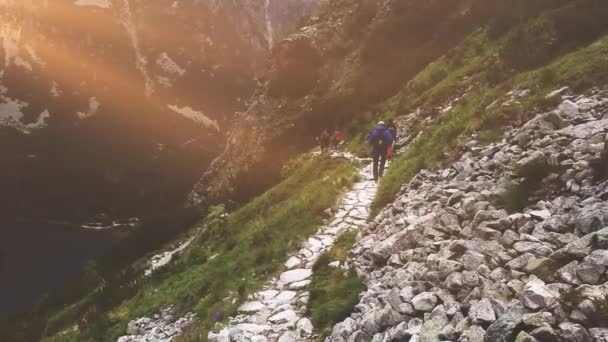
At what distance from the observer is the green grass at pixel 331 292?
9.11 m

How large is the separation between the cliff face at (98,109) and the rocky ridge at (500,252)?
123 meters

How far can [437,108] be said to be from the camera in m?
25.6

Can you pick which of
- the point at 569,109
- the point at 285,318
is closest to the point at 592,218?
the point at 569,109

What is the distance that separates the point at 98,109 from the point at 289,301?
176591 mm

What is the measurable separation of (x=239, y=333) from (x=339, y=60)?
153ft

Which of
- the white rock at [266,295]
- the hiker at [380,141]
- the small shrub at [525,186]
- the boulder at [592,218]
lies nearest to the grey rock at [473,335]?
the boulder at [592,218]

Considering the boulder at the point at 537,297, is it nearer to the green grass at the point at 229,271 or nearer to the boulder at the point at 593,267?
the boulder at the point at 593,267

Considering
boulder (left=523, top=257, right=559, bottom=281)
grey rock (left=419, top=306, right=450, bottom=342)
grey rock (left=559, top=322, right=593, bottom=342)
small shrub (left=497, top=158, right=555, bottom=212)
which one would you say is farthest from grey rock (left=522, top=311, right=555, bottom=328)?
small shrub (left=497, top=158, right=555, bottom=212)

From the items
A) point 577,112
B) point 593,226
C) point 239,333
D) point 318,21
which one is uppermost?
point 318,21

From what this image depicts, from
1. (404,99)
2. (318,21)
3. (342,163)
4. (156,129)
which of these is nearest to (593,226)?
(342,163)

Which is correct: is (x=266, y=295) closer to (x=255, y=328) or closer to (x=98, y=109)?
(x=255, y=328)

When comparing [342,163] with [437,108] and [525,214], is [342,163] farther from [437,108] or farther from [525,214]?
[525,214]

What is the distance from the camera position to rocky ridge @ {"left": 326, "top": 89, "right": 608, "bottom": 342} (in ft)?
18.8

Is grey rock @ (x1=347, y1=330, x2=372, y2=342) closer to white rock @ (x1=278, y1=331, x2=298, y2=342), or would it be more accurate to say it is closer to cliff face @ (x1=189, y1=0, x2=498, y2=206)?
white rock @ (x1=278, y1=331, x2=298, y2=342)
